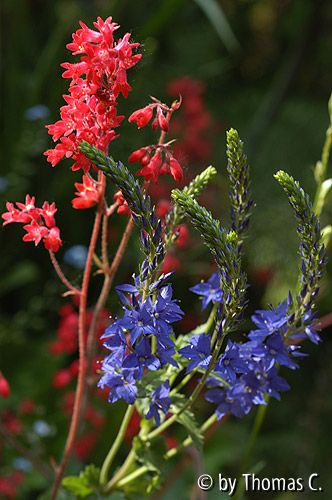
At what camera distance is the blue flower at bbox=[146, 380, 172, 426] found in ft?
2.53

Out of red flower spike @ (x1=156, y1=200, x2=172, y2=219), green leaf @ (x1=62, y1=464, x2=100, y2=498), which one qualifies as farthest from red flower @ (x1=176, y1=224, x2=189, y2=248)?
green leaf @ (x1=62, y1=464, x2=100, y2=498)

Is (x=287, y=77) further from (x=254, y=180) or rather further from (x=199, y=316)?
(x=199, y=316)

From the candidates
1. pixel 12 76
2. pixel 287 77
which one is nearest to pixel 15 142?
pixel 12 76

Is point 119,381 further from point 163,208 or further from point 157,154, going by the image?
point 163,208

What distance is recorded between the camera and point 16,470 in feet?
4.65

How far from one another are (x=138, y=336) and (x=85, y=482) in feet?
0.95

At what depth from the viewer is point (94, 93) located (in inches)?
28.4

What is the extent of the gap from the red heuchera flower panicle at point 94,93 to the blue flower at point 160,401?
228 mm

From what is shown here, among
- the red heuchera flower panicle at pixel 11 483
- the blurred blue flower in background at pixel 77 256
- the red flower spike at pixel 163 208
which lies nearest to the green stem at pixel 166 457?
the red flower spike at pixel 163 208

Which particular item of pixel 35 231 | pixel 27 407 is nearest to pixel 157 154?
pixel 35 231

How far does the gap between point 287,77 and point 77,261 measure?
1.05 metres

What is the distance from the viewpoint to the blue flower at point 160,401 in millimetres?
771

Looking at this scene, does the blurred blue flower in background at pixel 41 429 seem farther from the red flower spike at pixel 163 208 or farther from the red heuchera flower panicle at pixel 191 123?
the red heuchera flower panicle at pixel 191 123

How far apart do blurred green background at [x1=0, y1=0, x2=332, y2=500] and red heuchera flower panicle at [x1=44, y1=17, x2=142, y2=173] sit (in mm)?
670
